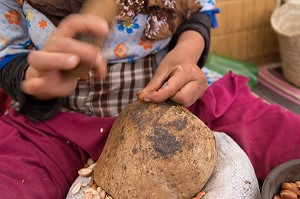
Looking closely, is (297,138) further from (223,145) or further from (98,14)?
(98,14)

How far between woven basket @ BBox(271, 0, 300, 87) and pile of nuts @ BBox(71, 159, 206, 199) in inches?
43.6

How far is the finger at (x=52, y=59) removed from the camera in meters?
0.54

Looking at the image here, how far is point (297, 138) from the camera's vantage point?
0.80 meters

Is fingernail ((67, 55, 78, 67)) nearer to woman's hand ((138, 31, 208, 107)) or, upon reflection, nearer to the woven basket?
woman's hand ((138, 31, 208, 107))

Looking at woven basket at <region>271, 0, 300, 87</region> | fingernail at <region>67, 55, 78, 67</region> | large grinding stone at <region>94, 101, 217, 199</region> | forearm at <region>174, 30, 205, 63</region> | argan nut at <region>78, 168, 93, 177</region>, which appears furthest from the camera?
woven basket at <region>271, 0, 300, 87</region>

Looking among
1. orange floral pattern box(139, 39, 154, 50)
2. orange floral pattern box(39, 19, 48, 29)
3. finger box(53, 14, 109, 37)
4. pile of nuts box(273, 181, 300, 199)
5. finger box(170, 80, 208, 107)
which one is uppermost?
finger box(53, 14, 109, 37)

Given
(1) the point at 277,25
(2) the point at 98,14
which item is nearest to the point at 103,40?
(2) the point at 98,14


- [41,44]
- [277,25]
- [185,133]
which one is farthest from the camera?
[277,25]

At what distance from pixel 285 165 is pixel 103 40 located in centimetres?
41

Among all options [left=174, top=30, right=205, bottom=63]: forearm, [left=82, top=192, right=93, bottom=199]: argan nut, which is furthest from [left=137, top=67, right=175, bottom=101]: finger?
[left=82, top=192, right=93, bottom=199]: argan nut

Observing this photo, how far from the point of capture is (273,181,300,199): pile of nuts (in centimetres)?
67

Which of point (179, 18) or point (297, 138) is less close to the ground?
point (179, 18)

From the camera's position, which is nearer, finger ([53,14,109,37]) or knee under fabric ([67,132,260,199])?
finger ([53,14,109,37])

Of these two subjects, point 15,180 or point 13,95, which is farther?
point 13,95
